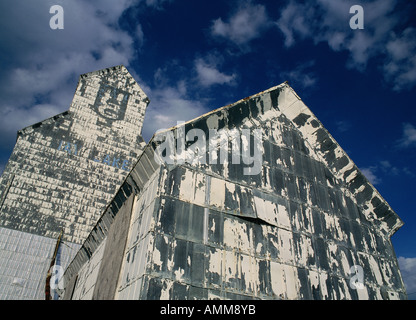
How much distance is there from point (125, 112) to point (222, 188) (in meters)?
18.2

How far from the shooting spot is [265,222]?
5.87m

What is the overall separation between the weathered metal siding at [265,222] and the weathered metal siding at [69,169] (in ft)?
45.4

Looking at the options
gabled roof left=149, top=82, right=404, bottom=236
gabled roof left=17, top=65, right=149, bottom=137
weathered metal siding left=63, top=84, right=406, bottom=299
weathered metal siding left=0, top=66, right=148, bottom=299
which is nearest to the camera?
weathered metal siding left=63, top=84, right=406, bottom=299

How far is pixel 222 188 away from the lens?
5.79 metres

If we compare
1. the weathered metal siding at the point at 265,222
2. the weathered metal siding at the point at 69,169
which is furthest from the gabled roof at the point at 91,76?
the weathered metal siding at the point at 265,222

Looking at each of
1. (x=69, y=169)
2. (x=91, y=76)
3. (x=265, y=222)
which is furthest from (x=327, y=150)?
(x=91, y=76)

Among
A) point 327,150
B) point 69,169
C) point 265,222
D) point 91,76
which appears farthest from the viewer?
point 91,76

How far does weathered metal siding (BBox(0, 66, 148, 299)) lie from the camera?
656 inches

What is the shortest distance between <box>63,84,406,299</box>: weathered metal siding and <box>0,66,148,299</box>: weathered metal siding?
1384 centimetres

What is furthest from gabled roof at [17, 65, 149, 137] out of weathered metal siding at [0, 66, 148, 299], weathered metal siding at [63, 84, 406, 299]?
weathered metal siding at [63, 84, 406, 299]

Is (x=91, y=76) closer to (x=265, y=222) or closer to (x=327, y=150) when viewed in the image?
(x=327, y=150)

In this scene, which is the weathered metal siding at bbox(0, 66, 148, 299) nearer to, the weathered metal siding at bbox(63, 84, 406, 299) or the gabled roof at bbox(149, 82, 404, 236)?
the weathered metal siding at bbox(63, 84, 406, 299)

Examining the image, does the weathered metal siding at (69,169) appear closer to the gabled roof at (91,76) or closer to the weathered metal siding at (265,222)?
the gabled roof at (91,76)

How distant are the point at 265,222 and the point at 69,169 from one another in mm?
16118
